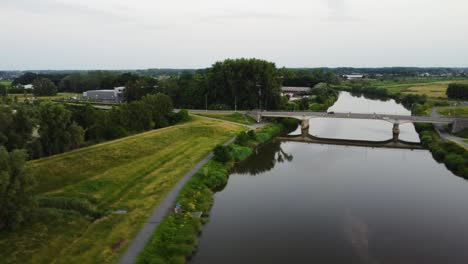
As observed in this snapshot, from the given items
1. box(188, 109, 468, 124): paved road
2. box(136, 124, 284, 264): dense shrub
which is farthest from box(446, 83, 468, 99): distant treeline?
box(136, 124, 284, 264): dense shrub

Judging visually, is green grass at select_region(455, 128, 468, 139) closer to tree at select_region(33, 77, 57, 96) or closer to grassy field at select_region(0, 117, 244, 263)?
grassy field at select_region(0, 117, 244, 263)

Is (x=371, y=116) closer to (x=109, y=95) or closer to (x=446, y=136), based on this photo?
(x=446, y=136)

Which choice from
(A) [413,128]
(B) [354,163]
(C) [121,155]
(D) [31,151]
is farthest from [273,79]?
(D) [31,151]

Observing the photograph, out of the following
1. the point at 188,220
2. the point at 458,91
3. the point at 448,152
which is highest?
the point at 458,91

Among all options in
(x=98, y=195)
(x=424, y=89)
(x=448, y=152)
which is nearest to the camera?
(x=98, y=195)

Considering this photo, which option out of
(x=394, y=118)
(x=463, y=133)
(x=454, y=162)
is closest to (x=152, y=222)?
(x=454, y=162)

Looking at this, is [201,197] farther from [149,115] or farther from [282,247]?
[149,115]
